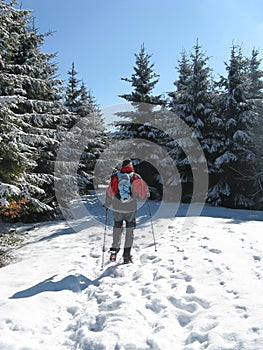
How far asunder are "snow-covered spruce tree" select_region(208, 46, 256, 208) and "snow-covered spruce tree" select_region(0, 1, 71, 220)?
9806 mm

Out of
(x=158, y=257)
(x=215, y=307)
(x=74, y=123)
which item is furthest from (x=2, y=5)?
(x=74, y=123)

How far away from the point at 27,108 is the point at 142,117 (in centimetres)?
883

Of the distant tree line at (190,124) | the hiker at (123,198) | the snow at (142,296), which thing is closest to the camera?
the snow at (142,296)

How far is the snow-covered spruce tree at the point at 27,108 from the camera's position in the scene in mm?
8141

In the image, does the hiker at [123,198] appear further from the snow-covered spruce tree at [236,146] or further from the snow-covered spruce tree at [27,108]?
the snow-covered spruce tree at [236,146]

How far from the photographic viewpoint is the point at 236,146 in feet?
54.5

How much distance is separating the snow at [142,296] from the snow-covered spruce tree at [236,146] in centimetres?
807

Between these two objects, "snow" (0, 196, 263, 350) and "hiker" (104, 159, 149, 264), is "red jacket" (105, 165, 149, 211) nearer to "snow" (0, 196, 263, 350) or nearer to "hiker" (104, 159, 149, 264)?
"hiker" (104, 159, 149, 264)

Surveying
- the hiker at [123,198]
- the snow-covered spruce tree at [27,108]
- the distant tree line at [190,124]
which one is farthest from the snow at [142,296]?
the distant tree line at [190,124]

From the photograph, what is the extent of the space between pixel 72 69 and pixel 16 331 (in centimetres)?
2101

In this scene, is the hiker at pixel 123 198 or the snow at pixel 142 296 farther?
the hiker at pixel 123 198

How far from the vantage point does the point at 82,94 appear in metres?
23.4

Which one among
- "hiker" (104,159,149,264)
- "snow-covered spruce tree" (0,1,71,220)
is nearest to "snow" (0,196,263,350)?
"hiker" (104,159,149,264)

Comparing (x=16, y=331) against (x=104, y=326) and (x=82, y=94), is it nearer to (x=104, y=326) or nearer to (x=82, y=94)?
(x=104, y=326)
